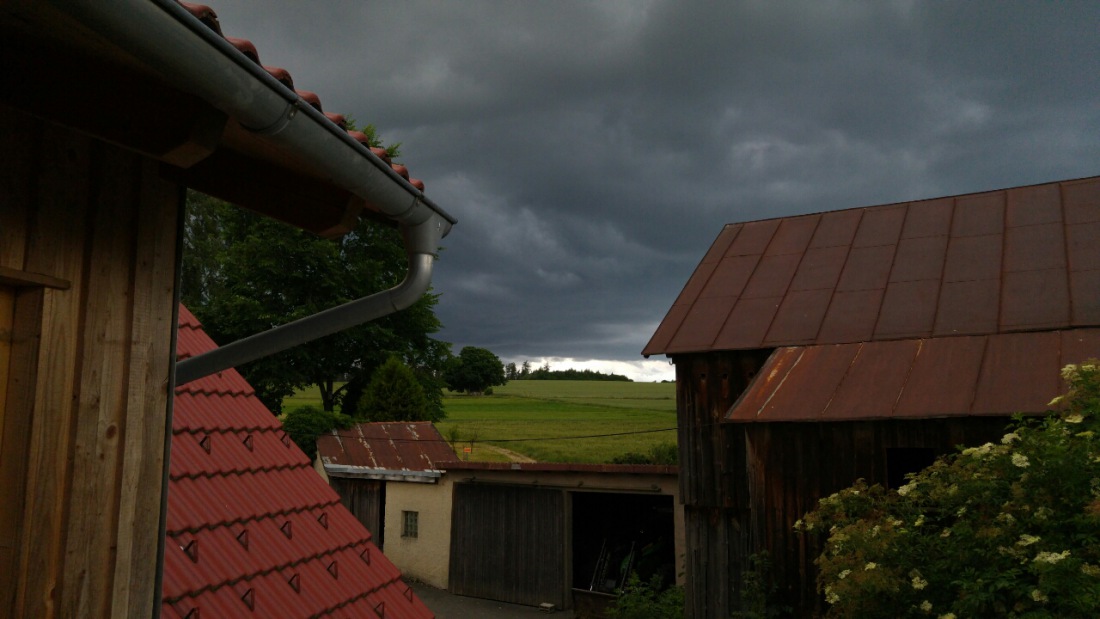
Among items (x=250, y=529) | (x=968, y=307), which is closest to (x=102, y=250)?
(x=250, y=529)

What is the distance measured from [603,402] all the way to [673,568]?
40061 mm

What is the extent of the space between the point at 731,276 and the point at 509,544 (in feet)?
27.2

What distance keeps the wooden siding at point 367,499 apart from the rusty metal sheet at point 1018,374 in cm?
1487

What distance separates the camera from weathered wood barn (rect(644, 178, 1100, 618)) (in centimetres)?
916

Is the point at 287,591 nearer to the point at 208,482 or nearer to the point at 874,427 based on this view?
the point at 208,482

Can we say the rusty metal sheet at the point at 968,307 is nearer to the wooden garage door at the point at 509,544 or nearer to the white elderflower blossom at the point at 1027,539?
the white elderflower blossom at the point at 1027,539

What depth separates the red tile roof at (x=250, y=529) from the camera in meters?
3.38

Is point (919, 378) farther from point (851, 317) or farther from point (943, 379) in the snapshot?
point (851, 317)

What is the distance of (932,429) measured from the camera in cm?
904

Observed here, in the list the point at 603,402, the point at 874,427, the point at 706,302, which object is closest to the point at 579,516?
the point at 706,302

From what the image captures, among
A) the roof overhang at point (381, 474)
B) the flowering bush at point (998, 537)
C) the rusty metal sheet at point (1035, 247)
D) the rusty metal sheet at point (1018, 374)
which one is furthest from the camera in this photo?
the roof overhang at point (381, 474)

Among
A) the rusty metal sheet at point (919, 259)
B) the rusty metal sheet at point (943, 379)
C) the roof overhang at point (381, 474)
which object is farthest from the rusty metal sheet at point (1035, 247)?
the roof overhang at point (381, 474)

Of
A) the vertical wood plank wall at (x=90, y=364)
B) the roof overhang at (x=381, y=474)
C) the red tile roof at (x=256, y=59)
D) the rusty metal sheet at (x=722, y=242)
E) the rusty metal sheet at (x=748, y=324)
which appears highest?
the rusty metal sheet at (x=722, y=242)

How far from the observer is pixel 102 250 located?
2.31 metres
